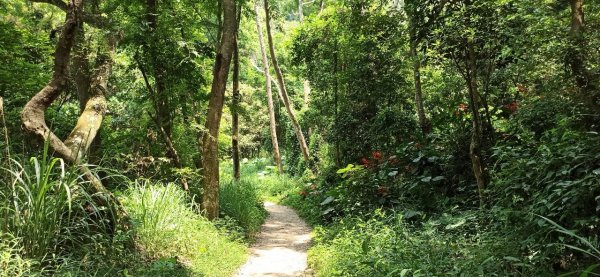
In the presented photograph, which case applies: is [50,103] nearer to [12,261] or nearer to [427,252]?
[12,261]

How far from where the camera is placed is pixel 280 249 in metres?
7.70

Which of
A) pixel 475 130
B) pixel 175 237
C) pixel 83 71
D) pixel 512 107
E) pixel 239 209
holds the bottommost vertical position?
pixel 239 209

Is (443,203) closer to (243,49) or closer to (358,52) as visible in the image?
(358,52)

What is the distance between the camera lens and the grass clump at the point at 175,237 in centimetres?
522

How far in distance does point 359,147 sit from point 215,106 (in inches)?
191

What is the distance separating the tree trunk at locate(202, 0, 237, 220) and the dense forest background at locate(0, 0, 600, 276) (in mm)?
26

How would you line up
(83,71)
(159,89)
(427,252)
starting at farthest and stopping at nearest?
(159,89), (83,71), (427,252)

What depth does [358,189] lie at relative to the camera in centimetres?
828

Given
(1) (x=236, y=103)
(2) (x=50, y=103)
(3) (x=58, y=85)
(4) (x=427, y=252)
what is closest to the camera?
(4) (x=427, y=252)

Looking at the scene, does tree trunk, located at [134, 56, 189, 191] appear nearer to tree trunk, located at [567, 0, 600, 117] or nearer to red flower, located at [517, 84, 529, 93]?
red flower, located at [517, 84, 529, 93]

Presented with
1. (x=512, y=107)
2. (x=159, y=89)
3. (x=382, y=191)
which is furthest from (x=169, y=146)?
(x=512, y=107)

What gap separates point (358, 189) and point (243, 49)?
1457 cm

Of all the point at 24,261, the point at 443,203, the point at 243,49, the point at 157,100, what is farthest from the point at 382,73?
the point at 243,49

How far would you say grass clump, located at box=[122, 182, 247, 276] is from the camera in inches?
205
